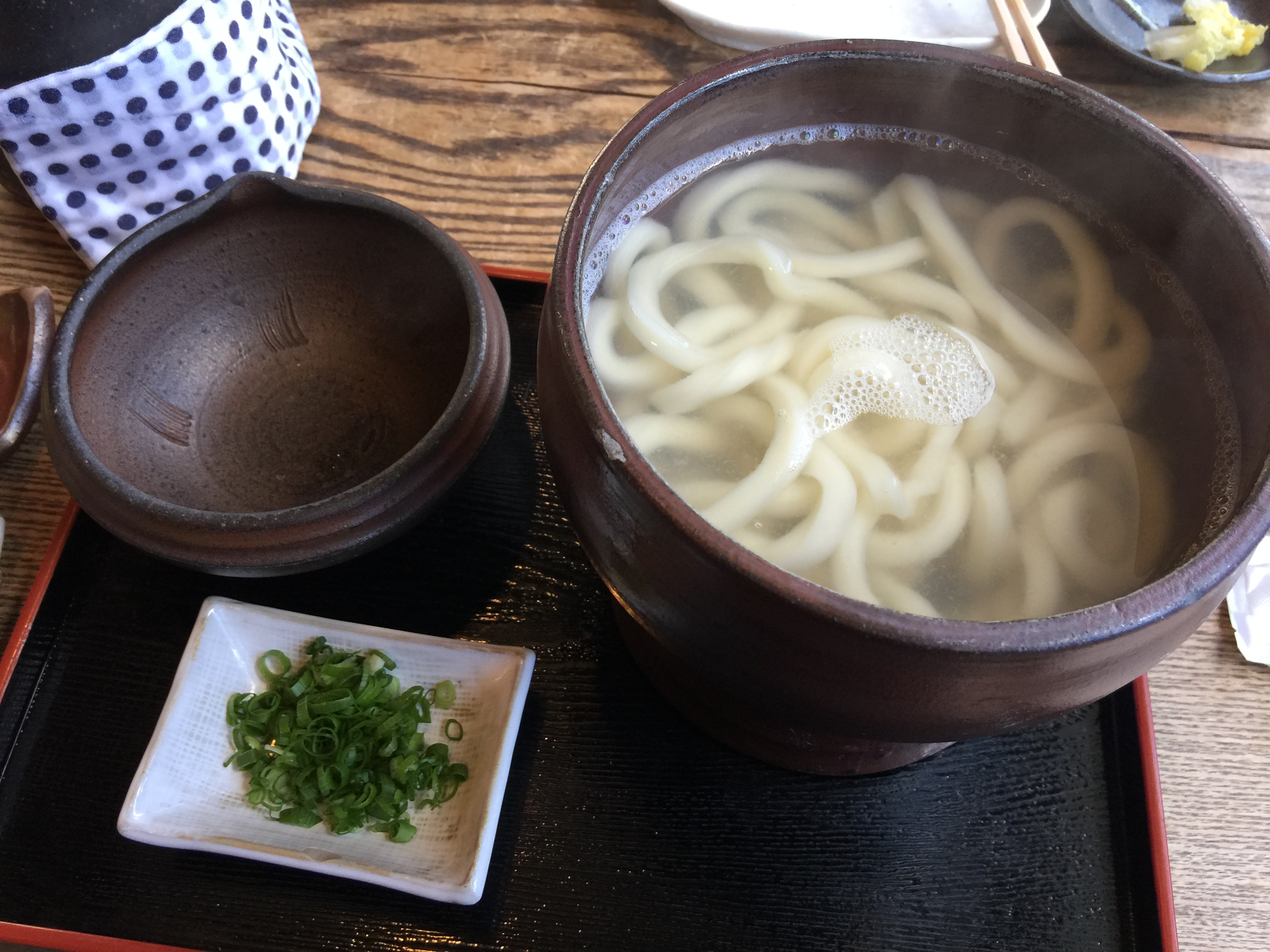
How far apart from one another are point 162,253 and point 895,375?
3.46 feet

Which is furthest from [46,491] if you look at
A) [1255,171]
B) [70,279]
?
[1255,171]

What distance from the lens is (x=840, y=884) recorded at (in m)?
1.00

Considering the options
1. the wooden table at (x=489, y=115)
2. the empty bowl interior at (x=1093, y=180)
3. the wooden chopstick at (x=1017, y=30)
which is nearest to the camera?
the empty bowl interior at (x=1093, y=180)

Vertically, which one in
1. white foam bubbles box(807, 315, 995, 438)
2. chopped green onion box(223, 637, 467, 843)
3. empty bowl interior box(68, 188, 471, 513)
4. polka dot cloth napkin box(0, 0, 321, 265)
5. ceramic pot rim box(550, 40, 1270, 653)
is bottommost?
chopped green onion box(223, 637, 467, 843)

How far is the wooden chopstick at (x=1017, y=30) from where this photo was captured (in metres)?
1.45

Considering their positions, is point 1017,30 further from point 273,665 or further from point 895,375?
point 273,665

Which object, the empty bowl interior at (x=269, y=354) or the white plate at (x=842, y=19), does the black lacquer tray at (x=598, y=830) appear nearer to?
the empty bowl interior at (x=269, y=354)

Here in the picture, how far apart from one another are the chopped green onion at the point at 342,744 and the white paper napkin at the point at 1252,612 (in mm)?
1047

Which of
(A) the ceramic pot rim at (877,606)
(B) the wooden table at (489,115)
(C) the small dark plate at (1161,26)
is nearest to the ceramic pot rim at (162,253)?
(B) the wooden table at (489,115)

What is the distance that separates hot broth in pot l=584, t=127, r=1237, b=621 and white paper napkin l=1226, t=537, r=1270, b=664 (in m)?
0.39

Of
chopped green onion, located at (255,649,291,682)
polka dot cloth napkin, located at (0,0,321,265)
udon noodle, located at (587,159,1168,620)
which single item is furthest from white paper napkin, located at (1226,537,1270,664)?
polka dot cloth napkin, located at (0,0,321,265)

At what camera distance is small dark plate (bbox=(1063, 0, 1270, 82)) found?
1697mm

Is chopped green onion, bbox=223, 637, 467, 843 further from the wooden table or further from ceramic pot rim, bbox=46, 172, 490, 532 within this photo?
the wooden table

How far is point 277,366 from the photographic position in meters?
1.39
